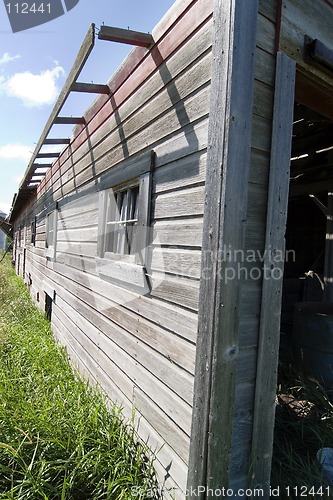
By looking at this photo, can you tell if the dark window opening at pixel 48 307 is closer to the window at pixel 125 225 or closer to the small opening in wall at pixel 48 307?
the small opening in wall at pixel 48 307

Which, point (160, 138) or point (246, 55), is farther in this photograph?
point (160, 138)

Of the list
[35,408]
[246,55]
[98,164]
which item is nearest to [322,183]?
[98,164]

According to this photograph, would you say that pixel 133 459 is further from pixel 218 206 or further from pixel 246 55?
pixel 246 55

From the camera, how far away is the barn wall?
1870 mm

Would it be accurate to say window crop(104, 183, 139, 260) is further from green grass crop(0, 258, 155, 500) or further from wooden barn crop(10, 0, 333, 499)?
green grass crop(0, 258, 155, 500)

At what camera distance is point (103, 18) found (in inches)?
88.7

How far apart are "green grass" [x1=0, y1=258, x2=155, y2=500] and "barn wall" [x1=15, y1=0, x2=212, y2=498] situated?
17cm

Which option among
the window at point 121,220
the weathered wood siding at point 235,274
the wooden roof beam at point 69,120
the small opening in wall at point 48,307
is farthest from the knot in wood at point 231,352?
the small opening in wall at point 48,307

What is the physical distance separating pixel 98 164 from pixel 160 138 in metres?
1.60

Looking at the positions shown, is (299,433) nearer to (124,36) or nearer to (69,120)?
(124,36)

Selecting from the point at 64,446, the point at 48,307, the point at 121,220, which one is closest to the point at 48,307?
the point at 48,307

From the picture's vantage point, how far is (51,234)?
665cm

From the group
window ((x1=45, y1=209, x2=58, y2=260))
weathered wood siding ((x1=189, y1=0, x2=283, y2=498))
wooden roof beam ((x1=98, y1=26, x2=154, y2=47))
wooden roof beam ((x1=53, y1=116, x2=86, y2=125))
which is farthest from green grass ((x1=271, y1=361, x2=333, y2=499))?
window ((x1=45, y1=209, x2=58, y2=260))

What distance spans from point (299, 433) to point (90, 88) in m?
3.72
